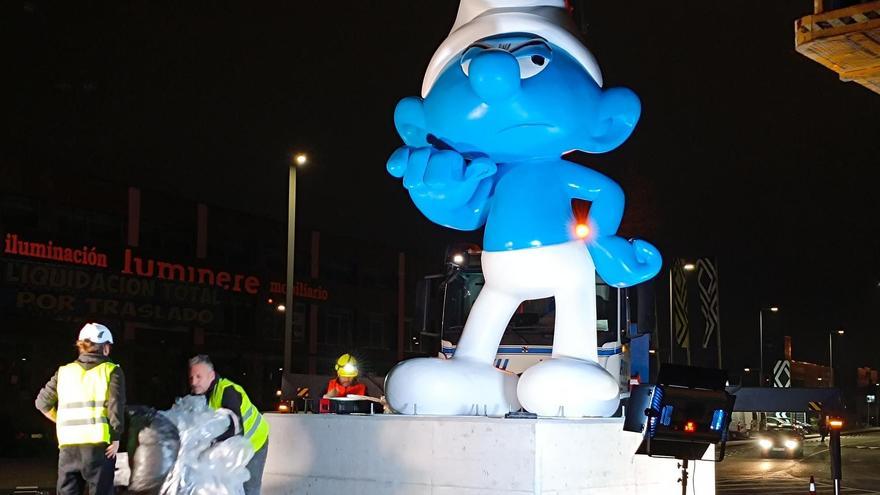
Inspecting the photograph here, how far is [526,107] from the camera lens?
6.96 m

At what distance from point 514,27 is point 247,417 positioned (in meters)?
3.47

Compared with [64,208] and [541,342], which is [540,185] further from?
[64,208]

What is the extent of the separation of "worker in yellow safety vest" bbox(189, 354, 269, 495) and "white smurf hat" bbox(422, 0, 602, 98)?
2.87m

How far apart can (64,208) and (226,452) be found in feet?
95.4

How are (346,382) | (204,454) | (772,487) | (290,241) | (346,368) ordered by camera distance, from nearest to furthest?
(204,454), (346,382), (346,368), (772,487), (290,241)

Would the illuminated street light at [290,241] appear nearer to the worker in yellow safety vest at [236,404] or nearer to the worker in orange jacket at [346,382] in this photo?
the worker in orange jacket at [346,382]

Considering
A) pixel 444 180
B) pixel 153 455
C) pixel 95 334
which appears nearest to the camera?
pixel 153 455

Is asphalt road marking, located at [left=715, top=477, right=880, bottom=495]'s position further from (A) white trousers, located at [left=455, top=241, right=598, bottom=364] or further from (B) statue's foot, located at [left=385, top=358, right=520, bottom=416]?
A: (A) white trousers, located at [left=455, top=241, right=598, bottom=364]

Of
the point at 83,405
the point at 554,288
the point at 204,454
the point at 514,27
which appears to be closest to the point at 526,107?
the point at 514,27

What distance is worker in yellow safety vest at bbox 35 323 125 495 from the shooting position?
294 inches

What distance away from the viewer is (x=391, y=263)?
50219mm

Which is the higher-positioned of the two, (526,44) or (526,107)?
(526,44)

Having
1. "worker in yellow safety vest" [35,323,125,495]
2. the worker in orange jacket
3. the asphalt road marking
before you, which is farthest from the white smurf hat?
the asphalt road marking

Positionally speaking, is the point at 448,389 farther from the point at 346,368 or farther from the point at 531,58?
the point at 346,368
